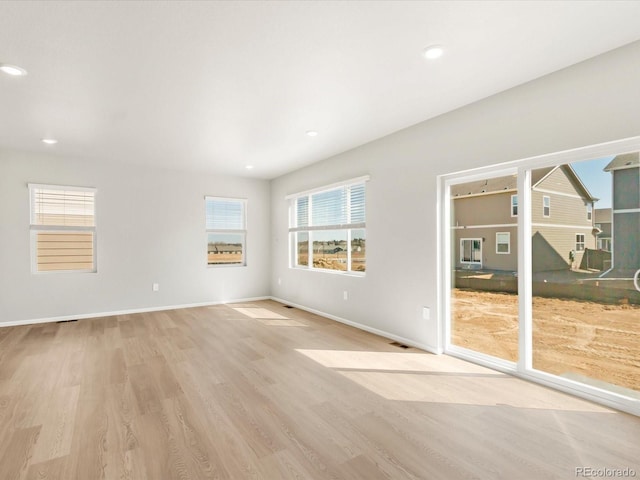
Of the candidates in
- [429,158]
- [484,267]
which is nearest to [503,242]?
[484,267]

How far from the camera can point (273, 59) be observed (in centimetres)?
246

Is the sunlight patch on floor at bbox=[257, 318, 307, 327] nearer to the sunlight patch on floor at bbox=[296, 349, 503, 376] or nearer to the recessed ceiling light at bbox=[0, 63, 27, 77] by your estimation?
the sunlight patch on floor at bbox=[296, 349, 503, 376]

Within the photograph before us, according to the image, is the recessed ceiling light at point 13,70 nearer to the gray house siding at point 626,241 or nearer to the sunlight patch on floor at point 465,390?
the sunlight patch on floor at point 465,390

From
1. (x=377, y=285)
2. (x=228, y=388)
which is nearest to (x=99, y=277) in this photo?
(x=228, y=388)

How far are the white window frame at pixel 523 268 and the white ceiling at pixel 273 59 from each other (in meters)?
0.70

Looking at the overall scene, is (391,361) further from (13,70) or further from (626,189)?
(13,70)

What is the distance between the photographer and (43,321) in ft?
16.7

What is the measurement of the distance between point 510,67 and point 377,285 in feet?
9.16

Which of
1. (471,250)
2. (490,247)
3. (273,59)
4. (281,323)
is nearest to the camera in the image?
(273,59)

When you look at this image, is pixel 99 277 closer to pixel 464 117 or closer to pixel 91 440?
pixel 91 440

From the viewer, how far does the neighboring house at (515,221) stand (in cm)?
275

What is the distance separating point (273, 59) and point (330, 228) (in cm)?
331

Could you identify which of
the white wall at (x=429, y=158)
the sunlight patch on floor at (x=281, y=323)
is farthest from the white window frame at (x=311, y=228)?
the sunlight patch on floor at (x=281, y=323)

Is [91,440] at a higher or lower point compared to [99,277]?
lower
